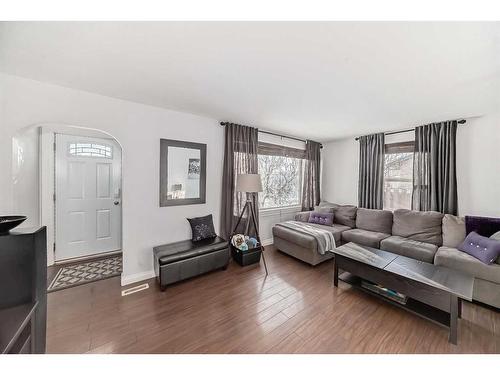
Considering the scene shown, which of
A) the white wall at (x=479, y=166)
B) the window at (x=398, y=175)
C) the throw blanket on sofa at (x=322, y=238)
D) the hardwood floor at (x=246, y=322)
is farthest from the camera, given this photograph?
the window at (x=398, y=175)

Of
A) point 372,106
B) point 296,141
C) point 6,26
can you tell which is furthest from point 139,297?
point 296,141

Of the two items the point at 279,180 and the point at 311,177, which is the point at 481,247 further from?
the point at 279,180

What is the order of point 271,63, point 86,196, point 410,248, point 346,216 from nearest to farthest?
1. point 271,63
2. point 410,248
3. point 86,196
4. point 346,216

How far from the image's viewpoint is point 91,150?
3.06m

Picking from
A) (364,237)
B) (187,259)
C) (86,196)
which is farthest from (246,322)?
→ (86,196)

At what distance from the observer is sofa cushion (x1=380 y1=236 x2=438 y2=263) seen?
2.41 m

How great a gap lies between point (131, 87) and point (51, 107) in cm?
83

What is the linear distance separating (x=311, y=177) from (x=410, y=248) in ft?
7.44

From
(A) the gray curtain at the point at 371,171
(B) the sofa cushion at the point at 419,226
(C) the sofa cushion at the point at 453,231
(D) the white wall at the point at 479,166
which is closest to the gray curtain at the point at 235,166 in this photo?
(A) the gray curtain at the point at 371,171

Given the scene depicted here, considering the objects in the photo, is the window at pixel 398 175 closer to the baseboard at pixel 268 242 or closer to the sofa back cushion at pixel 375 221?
the sofa back cushion at pixel 375 221

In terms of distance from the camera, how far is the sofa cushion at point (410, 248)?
2408 mm

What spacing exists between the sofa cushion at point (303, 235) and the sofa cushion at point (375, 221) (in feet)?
1.00

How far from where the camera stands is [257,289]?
227 cm

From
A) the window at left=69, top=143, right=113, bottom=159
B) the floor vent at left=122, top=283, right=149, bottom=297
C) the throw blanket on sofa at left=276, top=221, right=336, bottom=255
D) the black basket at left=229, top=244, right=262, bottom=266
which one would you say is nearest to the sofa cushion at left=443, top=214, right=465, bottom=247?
the throw blanket on sofa at left=276, top=221, right=336, bottom=255
